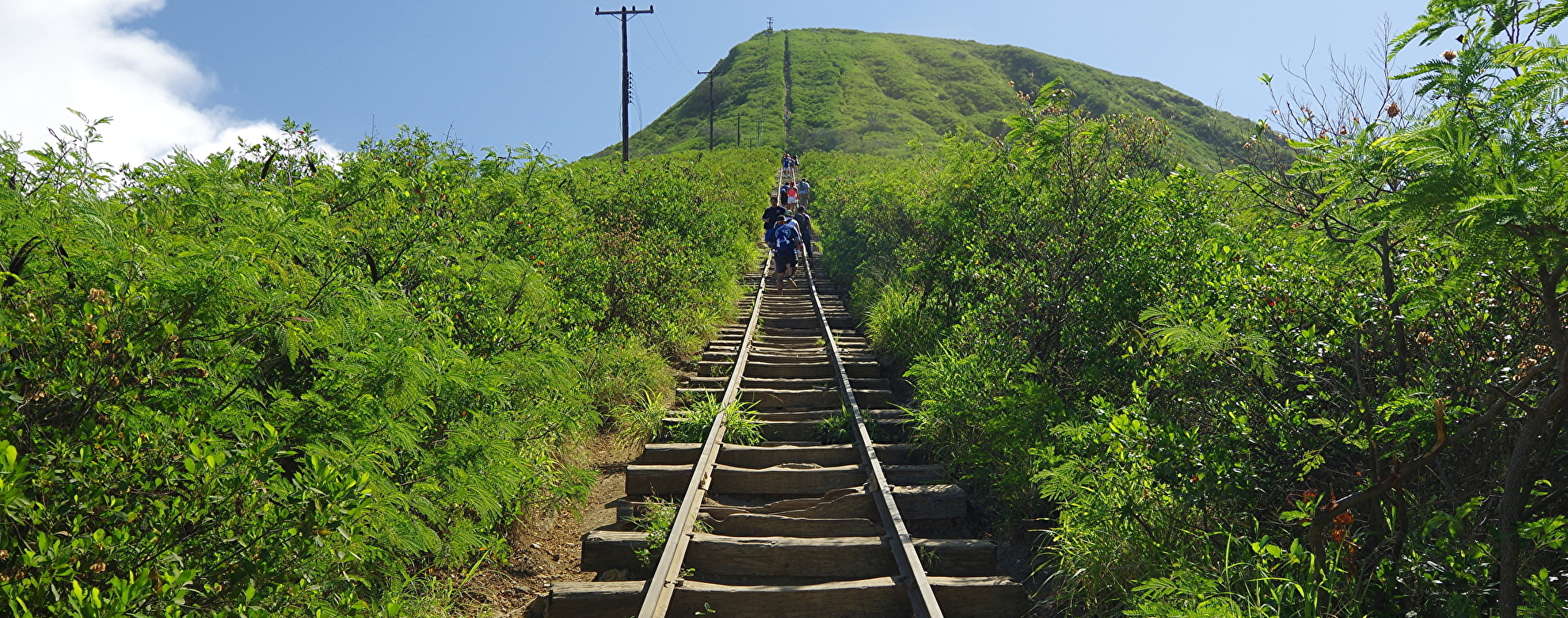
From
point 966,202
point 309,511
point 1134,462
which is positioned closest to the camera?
point 309,511

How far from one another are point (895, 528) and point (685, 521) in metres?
1.38

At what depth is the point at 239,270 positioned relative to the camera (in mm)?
2779

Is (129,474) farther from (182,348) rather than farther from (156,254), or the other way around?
(156,254)

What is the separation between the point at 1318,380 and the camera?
12.8ft

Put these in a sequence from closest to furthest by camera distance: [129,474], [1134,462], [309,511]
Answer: [129,474] → [309,511] → [1134,462]

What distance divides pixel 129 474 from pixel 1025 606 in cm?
417

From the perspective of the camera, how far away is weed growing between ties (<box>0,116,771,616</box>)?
2.54 m

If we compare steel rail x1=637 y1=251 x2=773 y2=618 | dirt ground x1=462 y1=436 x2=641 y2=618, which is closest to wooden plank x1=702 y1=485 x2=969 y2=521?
steel rail x1=637 y1=251 x2=773 y2=618

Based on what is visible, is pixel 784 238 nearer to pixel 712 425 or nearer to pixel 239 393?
pixel 712 425

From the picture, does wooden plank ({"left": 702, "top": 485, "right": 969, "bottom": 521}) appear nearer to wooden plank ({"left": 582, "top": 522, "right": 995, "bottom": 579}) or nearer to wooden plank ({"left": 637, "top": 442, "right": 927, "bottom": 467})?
wooden plank ({"left": 582, "top": 522, "right": 995, "bottom": 579})

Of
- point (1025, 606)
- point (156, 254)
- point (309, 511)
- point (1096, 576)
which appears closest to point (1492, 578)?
point (1096, 576)

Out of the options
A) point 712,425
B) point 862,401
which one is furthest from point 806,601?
point 862,401

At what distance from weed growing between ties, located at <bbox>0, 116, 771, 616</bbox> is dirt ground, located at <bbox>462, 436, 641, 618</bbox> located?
227 millimetres

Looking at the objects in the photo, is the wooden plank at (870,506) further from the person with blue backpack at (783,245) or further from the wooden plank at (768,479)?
the person with blue backpack at (783,245)
